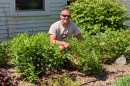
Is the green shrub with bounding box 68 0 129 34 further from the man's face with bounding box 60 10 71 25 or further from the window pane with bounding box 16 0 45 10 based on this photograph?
the man's face with bounding box 60 10 71 25

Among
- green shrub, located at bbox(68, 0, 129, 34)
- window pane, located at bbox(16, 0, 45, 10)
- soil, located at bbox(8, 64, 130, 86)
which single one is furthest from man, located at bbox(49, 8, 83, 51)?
green shrub, located at bbox(68, 0, 129, 34)

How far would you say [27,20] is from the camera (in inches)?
407

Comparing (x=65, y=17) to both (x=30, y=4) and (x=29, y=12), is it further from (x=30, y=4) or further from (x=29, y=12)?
(x=30, y=4)

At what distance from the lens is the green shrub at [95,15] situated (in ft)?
34.8

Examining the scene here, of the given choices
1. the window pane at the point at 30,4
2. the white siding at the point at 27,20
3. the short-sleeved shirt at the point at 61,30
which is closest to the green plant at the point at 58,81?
the short-sleeved shirt at the point at 61,30

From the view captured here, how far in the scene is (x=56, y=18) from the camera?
36.3 feet

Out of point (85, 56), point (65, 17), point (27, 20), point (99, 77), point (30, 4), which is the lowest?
point (99, 77)

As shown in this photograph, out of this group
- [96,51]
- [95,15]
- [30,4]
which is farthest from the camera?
[95,15]

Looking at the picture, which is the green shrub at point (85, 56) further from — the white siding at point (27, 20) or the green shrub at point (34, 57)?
the white siding at point (27, 20)

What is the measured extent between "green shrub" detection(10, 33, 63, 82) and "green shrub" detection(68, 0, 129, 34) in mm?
4631

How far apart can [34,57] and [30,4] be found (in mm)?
4734

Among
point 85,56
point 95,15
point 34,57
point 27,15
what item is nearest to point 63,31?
point 85,56

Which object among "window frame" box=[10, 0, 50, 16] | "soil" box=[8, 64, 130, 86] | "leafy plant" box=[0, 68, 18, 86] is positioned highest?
"window frame" box=[10, 0, 50, 16]

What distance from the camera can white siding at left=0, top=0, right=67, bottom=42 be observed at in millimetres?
9734
